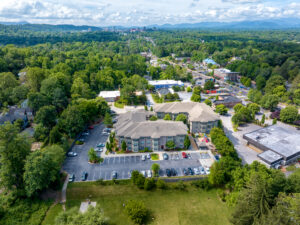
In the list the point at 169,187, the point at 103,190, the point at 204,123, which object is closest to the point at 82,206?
the point at 103,190

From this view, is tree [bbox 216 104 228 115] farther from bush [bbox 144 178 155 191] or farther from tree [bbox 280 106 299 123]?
bush [bbox 144 178 155 191]

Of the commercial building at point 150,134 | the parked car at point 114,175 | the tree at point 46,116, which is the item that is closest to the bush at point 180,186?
the commercial building at point 150,134

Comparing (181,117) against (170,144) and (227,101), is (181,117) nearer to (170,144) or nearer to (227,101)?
(170,144)

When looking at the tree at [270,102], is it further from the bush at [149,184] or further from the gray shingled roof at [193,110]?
the bush at [149,184]

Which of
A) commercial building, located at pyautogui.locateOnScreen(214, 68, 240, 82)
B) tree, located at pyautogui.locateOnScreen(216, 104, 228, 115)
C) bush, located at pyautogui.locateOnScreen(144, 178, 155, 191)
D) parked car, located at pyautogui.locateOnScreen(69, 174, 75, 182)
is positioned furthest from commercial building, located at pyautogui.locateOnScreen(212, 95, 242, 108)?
parked car, located at pyautogui.locateOnScreen(69, 174, 75, 182)

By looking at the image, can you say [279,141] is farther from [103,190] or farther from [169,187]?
[103,190]
